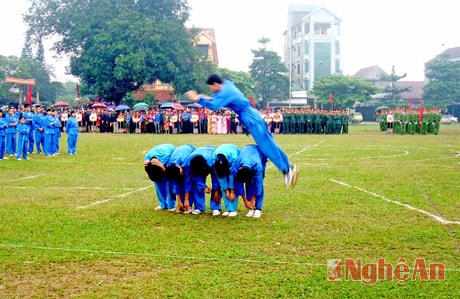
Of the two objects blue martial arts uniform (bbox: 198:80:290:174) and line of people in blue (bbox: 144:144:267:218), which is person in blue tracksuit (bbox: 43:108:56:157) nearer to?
line of people in blue (bbox: 144:144:267:218)

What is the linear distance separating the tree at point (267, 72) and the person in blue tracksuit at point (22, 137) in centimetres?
4957

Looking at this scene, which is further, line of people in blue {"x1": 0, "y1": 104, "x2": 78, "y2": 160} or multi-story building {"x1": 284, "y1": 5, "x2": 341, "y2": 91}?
multi-story building {"x1": 284, "y1": 5, "x2": 341, "y2": 91}

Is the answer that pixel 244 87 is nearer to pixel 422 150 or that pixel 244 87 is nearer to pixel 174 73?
pixel 174 73

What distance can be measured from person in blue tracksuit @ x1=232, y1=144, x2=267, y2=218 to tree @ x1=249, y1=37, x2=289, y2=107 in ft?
191

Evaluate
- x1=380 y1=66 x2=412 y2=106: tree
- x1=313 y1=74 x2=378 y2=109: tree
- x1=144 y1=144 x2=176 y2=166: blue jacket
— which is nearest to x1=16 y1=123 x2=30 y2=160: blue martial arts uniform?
x1=144 y1=144 x2=176 y2=166: blue jacket

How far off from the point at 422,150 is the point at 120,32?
94.6ft

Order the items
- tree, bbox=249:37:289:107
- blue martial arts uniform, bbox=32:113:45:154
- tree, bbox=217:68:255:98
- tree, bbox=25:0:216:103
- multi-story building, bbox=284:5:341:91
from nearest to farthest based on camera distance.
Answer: blue martial arts uniform, bbox=32:113:45:154 < tree, bbox=25:0:216:103 < tree, bbox=217:68:255:98 < tree, bbox=249:37:289:107 < multi-story building, bbox=284:5:341:91

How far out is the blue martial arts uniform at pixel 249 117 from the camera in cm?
760

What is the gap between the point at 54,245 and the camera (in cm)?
655

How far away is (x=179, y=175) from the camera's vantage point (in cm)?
838

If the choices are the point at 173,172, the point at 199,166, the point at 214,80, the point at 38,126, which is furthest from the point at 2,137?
the point at 214,80

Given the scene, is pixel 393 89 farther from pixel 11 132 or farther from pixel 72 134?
pixel 11 132

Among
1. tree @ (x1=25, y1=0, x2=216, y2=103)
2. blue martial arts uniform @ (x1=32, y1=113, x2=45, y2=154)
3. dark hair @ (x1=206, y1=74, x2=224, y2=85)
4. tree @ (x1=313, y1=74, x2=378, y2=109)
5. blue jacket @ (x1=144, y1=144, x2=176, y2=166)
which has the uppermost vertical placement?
tree @ (x1=25, y1=0, x2=216, y2=103)

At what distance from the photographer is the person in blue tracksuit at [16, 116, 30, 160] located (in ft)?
58.3
